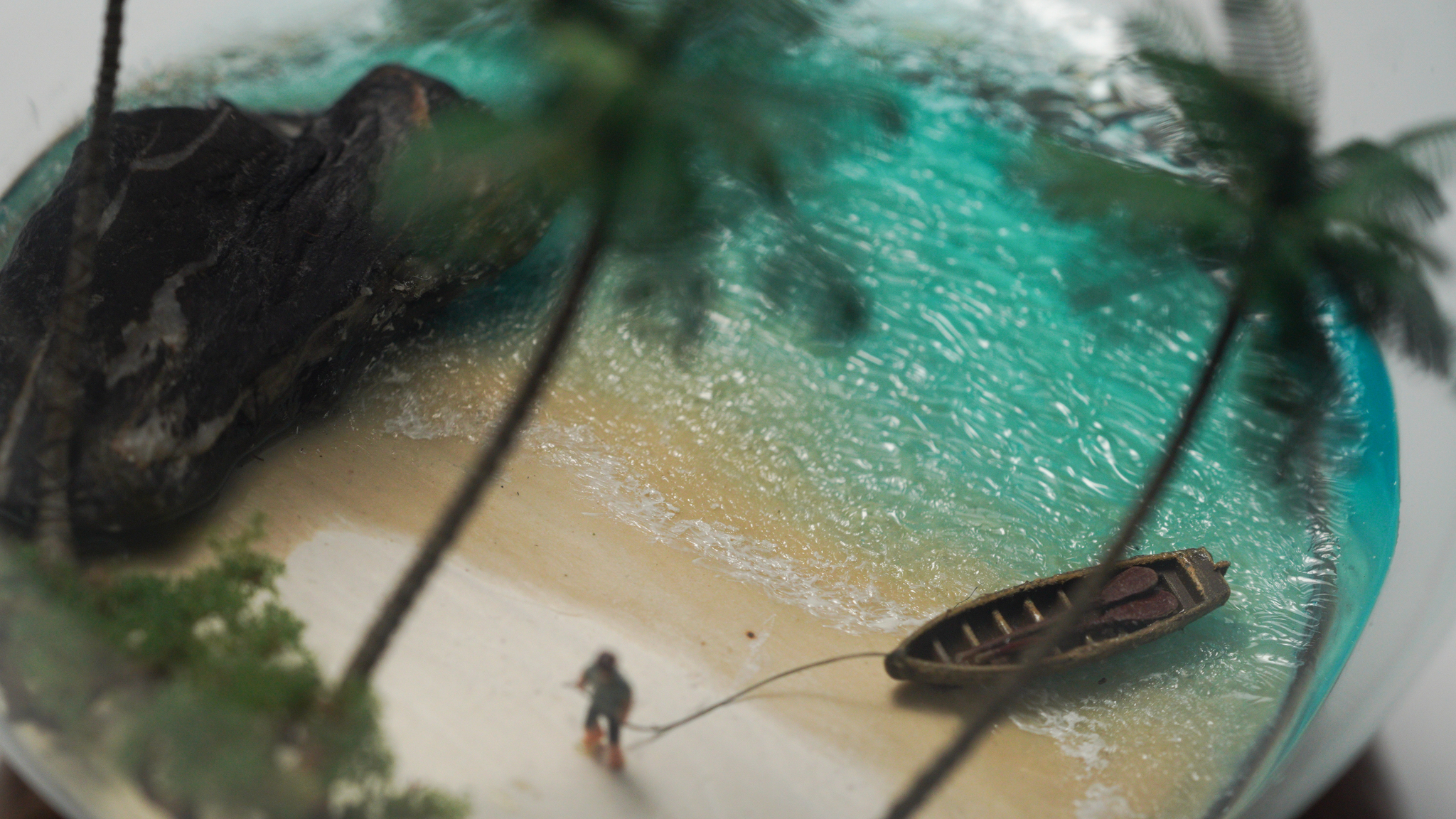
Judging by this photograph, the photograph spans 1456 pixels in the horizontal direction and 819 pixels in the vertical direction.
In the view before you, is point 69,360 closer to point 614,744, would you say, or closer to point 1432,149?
point 614,744

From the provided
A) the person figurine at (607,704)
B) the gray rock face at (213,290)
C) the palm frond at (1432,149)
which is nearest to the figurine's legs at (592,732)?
the person figurine at (607,704)

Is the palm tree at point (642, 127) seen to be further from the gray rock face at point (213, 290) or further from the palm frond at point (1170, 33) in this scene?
the palm frond at point (1170, 33)

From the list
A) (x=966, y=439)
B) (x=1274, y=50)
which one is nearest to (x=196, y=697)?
(x=966, y=439)

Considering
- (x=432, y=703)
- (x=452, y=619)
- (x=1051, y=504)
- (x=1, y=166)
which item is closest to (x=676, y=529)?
A: (x=452, y=619)

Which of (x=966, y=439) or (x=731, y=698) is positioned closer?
(x=731, y=698)

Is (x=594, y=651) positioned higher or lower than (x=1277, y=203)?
lower

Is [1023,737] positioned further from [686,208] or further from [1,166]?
[1,166]

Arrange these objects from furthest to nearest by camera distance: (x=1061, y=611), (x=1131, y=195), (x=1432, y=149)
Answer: (x=1061, y=611)
(x=1432, y=149)
(x=1131, y=195)
